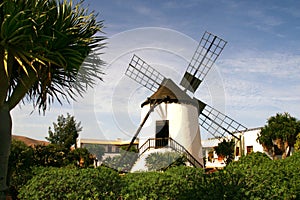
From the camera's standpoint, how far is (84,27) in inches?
328

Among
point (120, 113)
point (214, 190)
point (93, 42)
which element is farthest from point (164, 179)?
point (120, 113)

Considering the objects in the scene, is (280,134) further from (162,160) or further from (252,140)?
(162,160)

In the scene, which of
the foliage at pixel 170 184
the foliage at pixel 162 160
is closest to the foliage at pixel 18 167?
the foliage at pixel 170 184

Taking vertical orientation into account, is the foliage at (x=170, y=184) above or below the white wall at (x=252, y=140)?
below

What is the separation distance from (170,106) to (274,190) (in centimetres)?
1371

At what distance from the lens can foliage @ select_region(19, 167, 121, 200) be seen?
237 inches

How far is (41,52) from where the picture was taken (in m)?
6.98

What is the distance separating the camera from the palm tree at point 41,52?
22.1ft

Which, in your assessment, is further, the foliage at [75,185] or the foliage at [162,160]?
the foliage at [162,160]

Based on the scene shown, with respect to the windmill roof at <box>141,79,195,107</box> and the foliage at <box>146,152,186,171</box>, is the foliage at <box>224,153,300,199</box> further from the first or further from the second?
the windmill roof at <box>141,79,195,107</box>

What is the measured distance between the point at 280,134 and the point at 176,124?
6.17 meters

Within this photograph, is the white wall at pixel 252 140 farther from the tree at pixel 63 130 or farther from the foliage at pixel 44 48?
the foliage at pixel 44 48

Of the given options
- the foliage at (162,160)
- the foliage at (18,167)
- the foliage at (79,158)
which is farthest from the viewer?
the foliage at (162,160)

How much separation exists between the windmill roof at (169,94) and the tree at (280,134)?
4.97 metres
